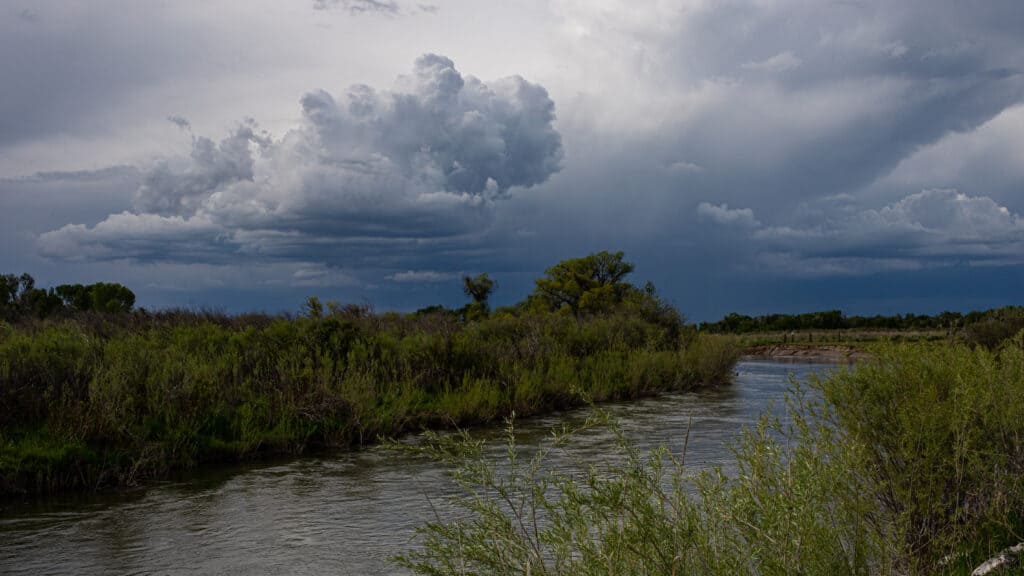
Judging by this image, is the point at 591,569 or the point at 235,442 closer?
the point at 591,569

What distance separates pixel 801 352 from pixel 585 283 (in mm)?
15638

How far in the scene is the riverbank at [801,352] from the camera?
4778cm

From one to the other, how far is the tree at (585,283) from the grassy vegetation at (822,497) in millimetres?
40023

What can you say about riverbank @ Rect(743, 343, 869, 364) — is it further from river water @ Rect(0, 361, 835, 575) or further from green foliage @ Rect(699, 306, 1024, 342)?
river water @ Rect(0, 361, 835, 575)

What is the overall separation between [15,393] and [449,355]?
32.3 feet

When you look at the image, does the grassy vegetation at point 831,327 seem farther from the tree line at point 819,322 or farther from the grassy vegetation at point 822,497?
the grassy vegetation at point 822,497

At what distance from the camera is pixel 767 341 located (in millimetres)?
59188

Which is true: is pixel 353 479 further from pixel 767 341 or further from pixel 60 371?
pixel 767 341

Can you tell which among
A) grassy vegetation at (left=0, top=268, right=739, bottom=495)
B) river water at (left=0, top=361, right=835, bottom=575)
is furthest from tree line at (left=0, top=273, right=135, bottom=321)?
river water at (left=0, top=361, right=835, bottom=575)

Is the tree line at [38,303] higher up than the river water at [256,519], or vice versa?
the tree line at [38,303]

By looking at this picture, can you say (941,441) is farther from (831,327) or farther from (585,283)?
(831,327)

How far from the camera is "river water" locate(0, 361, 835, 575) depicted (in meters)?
7.58

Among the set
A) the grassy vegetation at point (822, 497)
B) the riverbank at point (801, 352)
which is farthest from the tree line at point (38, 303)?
the riverbank at point (801, 352)

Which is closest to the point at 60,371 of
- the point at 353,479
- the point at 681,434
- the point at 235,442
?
the point at 235,442
